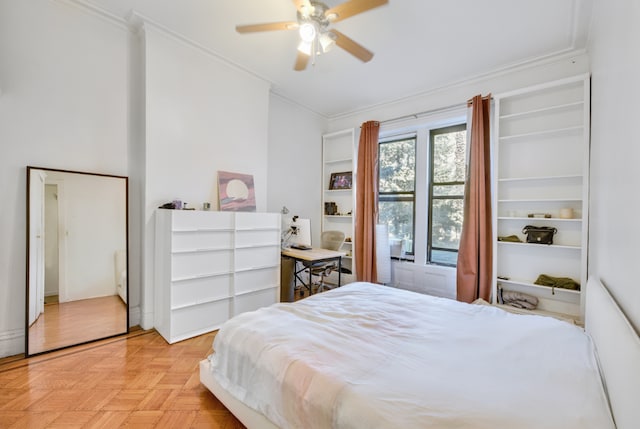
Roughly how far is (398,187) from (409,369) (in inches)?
130

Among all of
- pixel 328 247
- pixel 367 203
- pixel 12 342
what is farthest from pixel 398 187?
pixel 12 342

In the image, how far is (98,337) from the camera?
2.39 metres

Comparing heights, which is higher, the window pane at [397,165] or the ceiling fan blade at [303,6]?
the ceiling fan blade at [303,6]

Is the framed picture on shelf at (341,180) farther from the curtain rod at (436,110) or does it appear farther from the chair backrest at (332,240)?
the curtain rod at (436,110)

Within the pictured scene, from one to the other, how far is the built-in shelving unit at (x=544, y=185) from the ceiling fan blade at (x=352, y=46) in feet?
5.96

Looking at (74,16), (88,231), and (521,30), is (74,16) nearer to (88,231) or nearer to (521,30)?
(88,231)

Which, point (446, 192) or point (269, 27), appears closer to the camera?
point (269, 27)

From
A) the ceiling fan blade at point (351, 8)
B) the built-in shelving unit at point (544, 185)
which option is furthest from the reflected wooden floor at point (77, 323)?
the built-in shelving unit at point (544, 185)

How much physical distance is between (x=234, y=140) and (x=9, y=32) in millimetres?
1872

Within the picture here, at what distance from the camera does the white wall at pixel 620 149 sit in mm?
995

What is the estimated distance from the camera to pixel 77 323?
235 centimetres

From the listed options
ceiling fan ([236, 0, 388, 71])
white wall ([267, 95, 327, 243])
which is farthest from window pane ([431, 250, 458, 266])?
ceiling fan ([236, 0, 388, 71])

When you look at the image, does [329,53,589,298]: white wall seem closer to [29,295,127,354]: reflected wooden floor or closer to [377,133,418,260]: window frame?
[377,133,418,260]: window frame

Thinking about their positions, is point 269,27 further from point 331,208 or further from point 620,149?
point 331,208
